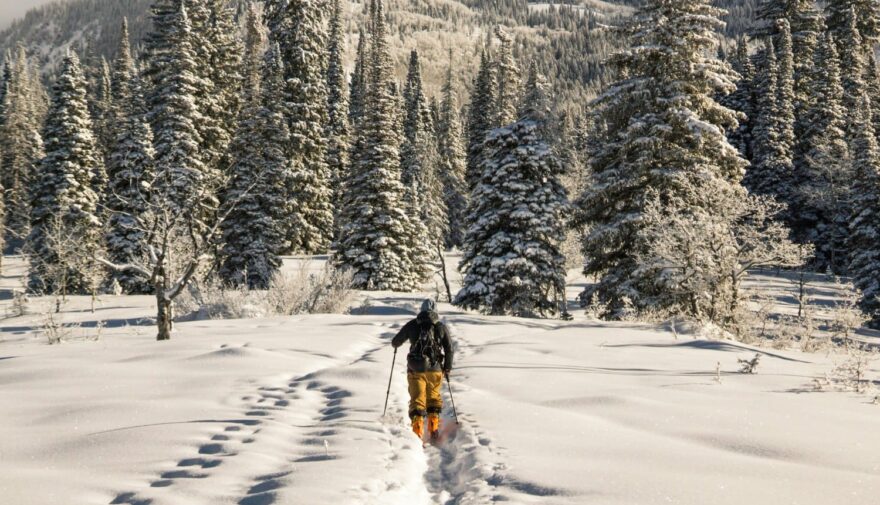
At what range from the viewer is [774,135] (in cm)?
4753

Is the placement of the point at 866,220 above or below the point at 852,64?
below

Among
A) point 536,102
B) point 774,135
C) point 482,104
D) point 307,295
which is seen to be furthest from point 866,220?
point 307,295

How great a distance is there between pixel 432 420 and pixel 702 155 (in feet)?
55.8

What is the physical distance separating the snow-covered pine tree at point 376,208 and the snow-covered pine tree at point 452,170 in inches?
850

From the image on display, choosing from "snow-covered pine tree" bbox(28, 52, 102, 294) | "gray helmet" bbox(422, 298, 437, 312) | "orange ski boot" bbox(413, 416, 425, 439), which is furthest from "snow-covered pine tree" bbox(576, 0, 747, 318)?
"snow-covered pine tree" bbox(28, 52, 102, 294)

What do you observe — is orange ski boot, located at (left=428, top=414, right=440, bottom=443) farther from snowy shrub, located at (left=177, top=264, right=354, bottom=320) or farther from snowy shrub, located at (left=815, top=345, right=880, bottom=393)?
snowy shrub, located at (left=177, top=264, right=354, bottom=320)

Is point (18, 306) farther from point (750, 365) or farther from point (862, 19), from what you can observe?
point (862, 19)

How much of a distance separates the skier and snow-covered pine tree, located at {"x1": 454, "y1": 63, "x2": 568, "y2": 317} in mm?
15081

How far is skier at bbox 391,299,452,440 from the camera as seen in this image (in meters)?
7.24

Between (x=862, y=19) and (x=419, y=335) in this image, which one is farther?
(x=862, y=19)

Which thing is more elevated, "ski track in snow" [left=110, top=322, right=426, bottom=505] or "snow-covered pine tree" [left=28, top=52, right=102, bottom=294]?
"snow-covered pine tree" [left=28, top=52, right=102, bottom=294]

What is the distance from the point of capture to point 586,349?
1228 cm

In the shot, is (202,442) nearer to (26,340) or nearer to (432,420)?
(432,420)

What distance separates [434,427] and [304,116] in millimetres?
36423
